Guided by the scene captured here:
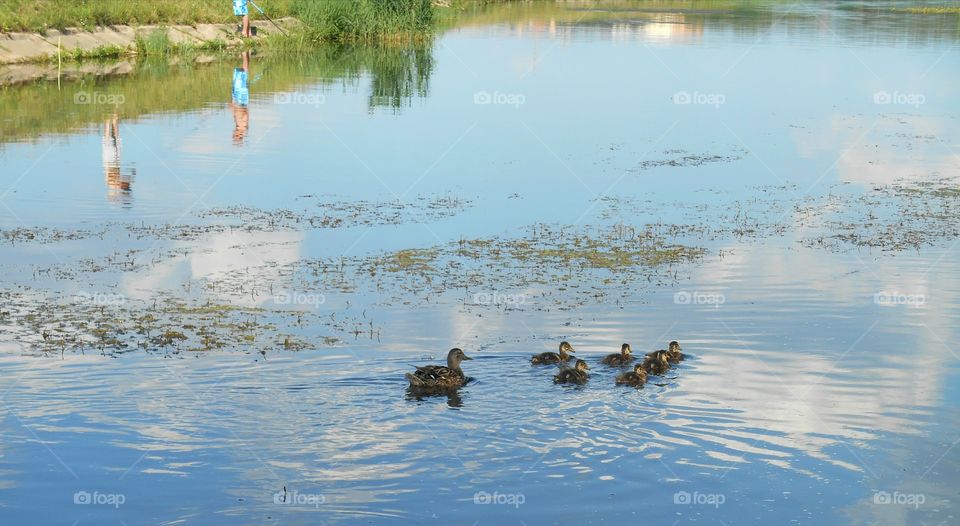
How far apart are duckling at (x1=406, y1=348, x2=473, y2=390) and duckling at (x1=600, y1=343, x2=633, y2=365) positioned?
1517 mm

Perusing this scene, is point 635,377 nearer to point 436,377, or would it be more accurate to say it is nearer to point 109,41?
point 436,377

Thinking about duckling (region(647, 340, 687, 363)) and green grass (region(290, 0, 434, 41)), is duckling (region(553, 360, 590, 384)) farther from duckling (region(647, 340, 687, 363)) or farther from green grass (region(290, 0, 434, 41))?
green grass (region(290, 0, 434, 41))

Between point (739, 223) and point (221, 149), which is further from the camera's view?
point (221, 149)

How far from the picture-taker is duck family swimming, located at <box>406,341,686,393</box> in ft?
37.7

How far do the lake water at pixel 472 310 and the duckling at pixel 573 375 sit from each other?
0.10 metres

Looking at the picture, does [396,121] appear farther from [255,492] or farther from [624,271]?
[255,492]

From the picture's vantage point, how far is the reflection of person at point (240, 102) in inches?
1087

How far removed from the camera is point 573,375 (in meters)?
11.9

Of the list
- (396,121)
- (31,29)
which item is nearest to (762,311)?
(396,121)

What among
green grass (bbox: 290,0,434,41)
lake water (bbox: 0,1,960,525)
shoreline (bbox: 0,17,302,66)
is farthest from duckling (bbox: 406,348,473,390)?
green grass (bbox: 290,0,434,41)

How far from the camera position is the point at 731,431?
10.8 metres

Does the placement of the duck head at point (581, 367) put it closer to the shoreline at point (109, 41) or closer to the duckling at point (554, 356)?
the duckling at point (554, 356)

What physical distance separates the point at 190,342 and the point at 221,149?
12.9m

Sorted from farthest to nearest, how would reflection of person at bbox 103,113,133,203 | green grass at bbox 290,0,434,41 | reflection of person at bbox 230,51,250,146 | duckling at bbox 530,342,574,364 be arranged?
green grass at bbox 290,0,434,41 < reflection of person at bbox 230,51,250,146 < reflection of person at bbox 103,113,133,203 < duckling at bbox 530,342,574,364
